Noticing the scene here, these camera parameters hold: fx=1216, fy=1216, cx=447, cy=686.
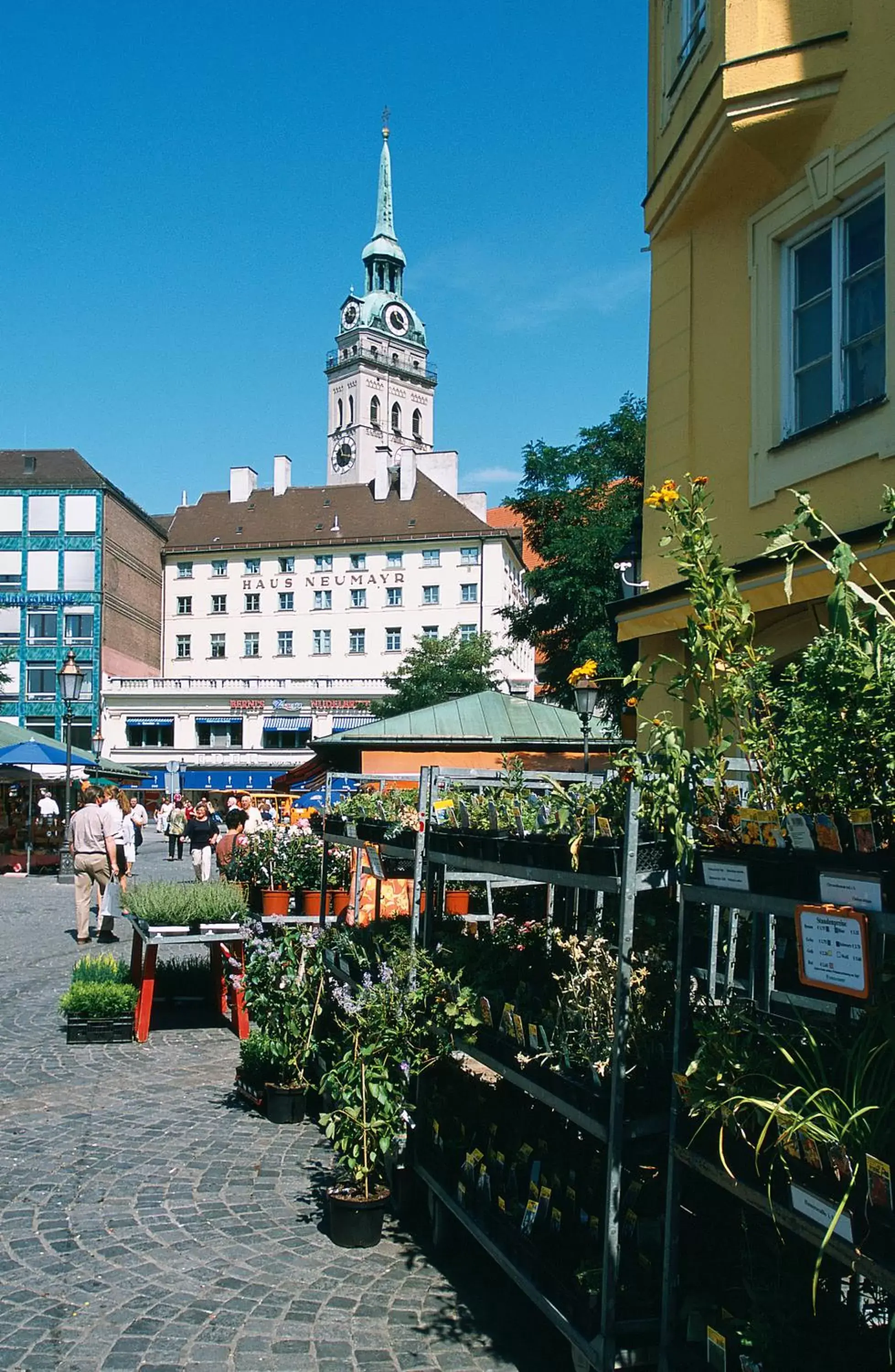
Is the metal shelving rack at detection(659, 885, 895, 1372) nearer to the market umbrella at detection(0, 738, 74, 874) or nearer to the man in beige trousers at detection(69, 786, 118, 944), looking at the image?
the man in beige trousers at detection(69, 786, 118, 944)

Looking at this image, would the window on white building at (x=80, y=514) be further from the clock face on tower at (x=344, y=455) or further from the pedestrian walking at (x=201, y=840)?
the clock face on tower at (x=344, y=455)

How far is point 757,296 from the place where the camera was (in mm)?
8828

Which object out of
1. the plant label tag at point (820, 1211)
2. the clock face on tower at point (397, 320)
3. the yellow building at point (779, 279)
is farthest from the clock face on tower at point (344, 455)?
the plant label tag at point (820, 1211)

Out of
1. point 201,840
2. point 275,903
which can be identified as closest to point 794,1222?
point 275,903

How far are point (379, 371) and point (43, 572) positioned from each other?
66757 mm

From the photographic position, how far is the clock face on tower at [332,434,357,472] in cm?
11606

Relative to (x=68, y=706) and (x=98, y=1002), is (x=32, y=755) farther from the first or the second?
(x=98, y=1002)

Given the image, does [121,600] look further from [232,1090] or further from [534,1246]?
[534,1246]

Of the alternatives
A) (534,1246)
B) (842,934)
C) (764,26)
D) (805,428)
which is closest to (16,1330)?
(534,1246)

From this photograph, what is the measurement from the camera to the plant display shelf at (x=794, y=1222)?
272 centimetres

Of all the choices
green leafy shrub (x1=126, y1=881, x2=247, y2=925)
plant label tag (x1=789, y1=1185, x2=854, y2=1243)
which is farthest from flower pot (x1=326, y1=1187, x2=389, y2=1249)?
green leafy shrub (x1=126, y1=881, x2=247, y2=925)

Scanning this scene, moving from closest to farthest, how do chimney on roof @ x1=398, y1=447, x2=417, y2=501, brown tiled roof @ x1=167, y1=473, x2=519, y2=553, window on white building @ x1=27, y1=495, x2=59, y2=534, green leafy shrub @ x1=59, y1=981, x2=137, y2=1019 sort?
green leafy shrub @ x1=59, y1=981, x2=137, y2=1019
window on white building @ x1=27, y1=495, x2=59, y2=534
brown tiled roof @ x1=167, y1=473, x2=519, y2=553
chimney on roof @ x1=398, y1=447, x2=417, y2=501

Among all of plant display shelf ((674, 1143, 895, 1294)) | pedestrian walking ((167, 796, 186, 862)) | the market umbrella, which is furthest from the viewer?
pedestrian walking ((167, 796, 186, 862))

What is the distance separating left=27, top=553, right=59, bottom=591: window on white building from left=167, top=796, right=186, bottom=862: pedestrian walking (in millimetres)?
30044
